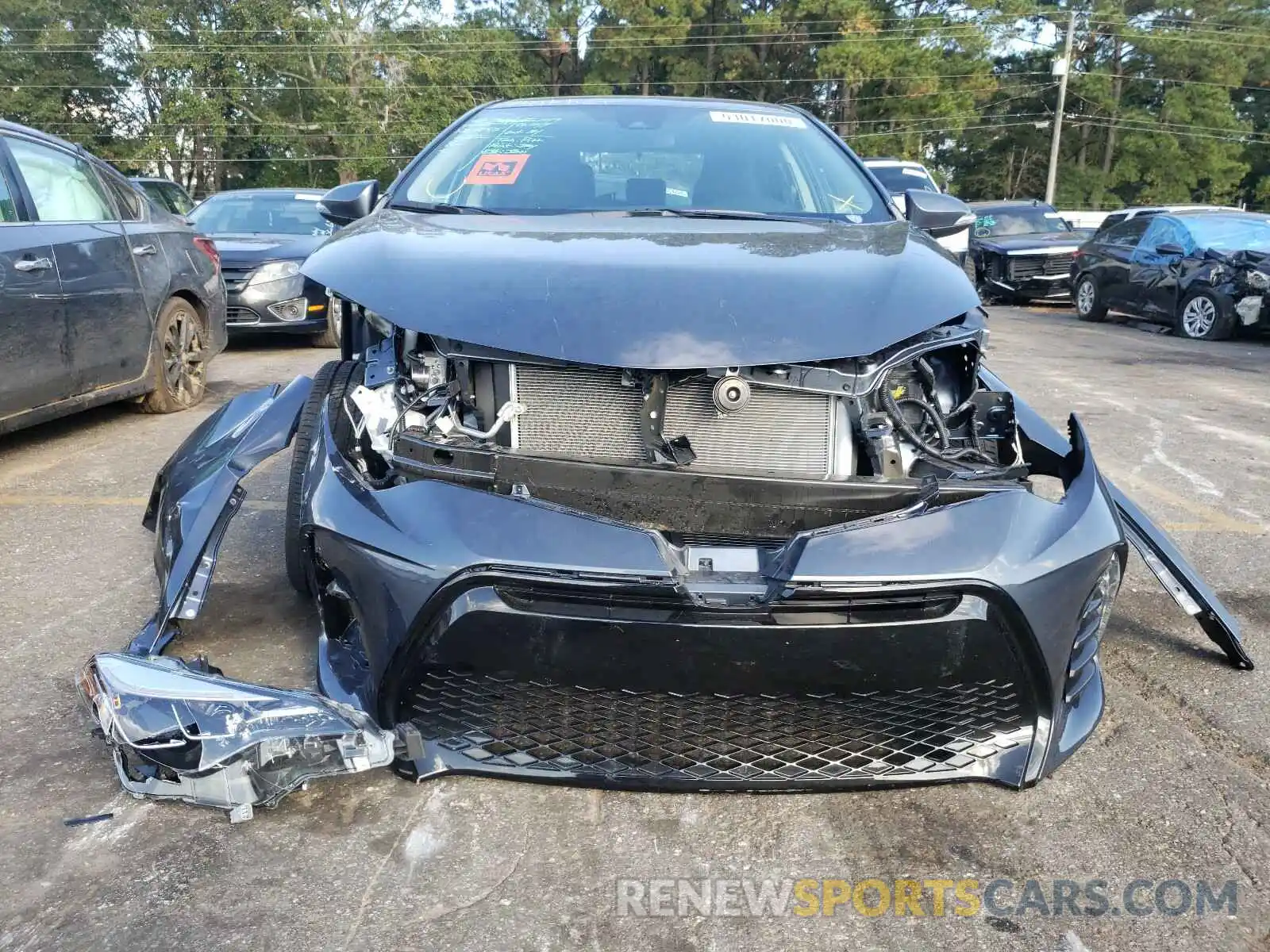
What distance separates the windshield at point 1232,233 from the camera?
11.6 metres

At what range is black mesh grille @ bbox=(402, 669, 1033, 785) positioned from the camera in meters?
2.08

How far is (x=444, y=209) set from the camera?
3.32 m

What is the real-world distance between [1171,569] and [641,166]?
6.97 feet

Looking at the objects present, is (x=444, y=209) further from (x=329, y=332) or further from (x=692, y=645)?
(x=329, y=332)

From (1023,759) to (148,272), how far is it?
534cm

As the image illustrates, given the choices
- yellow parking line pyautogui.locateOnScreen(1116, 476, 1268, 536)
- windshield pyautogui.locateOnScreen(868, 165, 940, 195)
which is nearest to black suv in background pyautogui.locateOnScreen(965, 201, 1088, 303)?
windshield pyautogui.locateOnScreen(868, 165, 940, 195)

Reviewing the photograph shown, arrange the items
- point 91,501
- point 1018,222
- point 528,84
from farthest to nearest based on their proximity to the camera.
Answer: point 528,84 → point 1018,222 → point 91,501

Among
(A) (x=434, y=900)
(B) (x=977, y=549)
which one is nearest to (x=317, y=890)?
(A) (x=434, y=900)

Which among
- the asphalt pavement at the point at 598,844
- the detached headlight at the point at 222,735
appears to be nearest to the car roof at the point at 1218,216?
the asphalt pavement at the point at 598,844

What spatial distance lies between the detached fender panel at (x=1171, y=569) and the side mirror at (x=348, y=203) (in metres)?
2.20

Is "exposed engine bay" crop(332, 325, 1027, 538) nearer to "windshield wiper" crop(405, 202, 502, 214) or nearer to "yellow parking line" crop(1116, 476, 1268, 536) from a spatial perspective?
"windshield wiper" crop(405, 202, 502, 214)

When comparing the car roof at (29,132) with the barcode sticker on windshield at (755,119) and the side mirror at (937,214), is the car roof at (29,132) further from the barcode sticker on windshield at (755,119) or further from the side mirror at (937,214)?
the side mirror at (937,214)

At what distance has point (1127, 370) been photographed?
938 centimetres

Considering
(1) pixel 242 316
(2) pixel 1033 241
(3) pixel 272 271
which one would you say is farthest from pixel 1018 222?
(1) pixel 242 316
